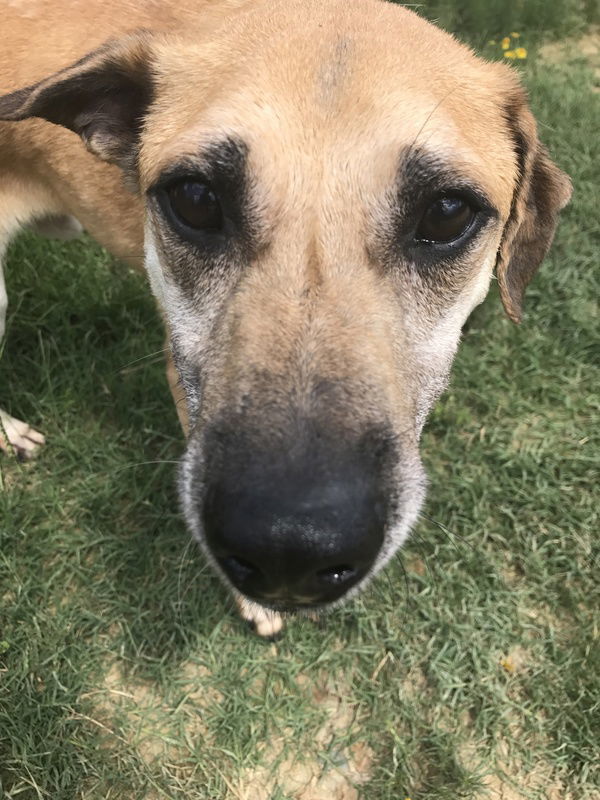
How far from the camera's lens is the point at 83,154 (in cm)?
359

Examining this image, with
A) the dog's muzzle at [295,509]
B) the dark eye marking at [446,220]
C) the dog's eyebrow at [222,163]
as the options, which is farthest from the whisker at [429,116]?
the dog's muzzle at [295,509]

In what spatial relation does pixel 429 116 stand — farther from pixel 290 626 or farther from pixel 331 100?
pixel 290 626

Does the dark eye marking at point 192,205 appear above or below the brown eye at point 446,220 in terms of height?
below

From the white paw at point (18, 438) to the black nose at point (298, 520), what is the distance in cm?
290

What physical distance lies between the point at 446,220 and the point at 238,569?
1.47 metres

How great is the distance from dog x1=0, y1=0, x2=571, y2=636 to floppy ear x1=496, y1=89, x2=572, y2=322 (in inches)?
0.4

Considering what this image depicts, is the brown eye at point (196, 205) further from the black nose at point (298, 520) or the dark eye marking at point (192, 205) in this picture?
the black nose at point (298, 520)

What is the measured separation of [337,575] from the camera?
2.02 metres

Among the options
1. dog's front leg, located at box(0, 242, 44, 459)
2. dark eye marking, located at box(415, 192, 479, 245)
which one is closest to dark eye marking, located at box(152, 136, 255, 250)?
dark eye marking, located at box(415, 192, 479, 245)

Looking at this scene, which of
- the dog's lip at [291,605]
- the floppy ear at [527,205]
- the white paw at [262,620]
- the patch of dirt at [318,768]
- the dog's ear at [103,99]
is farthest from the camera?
the white paw at [262,620]

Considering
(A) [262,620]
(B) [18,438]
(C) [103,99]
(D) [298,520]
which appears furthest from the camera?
(B) [18,438]

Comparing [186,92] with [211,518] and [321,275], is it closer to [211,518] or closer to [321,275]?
[321,275]

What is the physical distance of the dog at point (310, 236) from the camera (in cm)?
200

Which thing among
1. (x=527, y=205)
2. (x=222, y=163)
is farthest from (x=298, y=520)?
(x=527, y=205)
